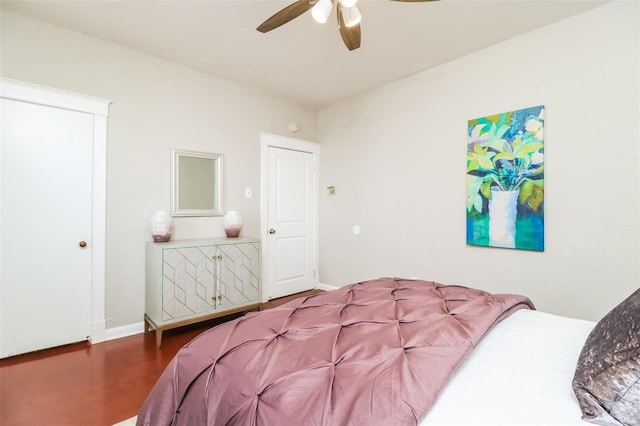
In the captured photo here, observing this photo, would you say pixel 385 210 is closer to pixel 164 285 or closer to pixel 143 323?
pixel 164 285

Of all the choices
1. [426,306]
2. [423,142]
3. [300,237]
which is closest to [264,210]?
[300,237]

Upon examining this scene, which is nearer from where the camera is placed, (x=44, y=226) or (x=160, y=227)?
(x=44, y=226)

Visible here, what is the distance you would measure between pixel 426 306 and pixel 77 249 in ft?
9.41

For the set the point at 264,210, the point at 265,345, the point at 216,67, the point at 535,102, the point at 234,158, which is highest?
the point at 216,67

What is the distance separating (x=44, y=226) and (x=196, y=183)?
4.24 feet

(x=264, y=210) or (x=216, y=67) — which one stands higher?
(x=216, y=67)

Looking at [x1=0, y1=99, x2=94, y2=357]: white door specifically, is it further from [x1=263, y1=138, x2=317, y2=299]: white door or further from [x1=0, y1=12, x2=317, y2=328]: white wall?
[x1=263, y1=138, x2=317, y2=299]: white door

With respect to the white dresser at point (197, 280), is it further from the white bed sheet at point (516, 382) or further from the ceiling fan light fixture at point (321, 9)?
the white bed sheet at point (516, 382)

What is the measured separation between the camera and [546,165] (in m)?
2.49

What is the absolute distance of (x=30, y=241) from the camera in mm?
2398

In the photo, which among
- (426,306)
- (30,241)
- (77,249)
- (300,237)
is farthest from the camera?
(300,237)

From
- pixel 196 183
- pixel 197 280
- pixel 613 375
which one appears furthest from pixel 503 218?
pixel 196 183

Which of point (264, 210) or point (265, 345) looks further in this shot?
point (264, 210)

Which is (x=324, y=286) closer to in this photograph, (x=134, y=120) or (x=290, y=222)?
(x=290, y=222)
